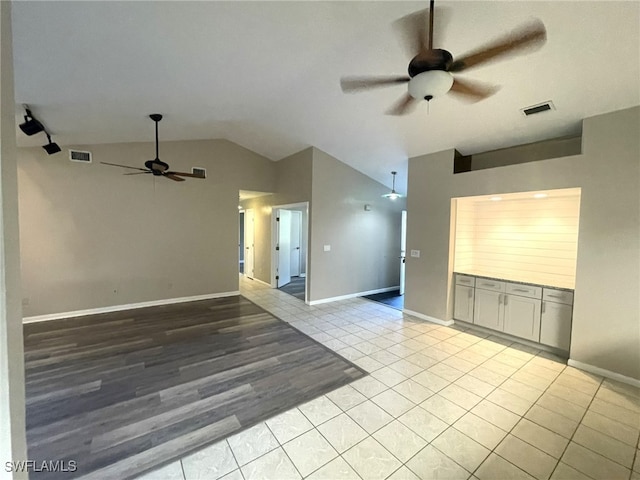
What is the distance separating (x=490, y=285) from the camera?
3977mm

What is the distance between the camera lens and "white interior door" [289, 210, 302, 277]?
809cm

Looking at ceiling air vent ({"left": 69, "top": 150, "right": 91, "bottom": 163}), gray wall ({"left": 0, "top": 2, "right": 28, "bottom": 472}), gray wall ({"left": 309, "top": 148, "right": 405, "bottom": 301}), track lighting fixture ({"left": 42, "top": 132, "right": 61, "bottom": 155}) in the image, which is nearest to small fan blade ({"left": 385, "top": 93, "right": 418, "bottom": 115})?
gray wall ({"left": 0, "top": 2, "right": 28, "bottom": 472})

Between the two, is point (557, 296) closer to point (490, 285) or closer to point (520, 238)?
point (490, 285)

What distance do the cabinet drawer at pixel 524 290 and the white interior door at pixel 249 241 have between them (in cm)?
630

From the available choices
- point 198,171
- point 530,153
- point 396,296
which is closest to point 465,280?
point 530,153

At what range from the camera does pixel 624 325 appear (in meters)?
2.79

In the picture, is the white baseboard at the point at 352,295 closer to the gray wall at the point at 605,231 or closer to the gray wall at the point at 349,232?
the gray wall at the point at 349,232

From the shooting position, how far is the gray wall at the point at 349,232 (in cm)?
539

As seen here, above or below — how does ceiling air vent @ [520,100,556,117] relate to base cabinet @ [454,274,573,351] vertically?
above

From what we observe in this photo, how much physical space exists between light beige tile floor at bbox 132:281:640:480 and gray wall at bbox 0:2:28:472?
123 cm

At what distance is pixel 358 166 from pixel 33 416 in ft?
18.5

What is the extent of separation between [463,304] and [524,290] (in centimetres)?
88
